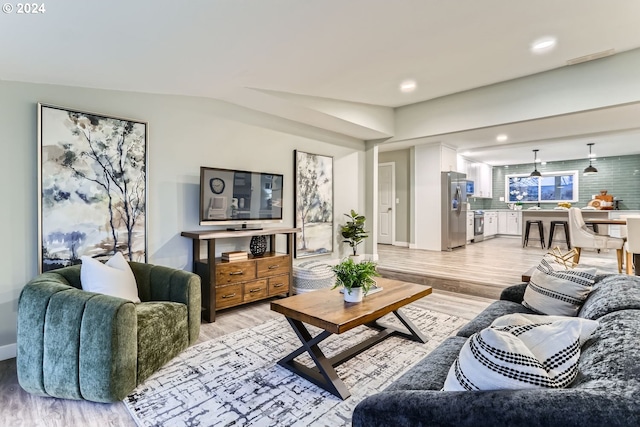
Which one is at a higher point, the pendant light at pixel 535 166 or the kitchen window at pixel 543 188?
the pendant light at pixel 535 166

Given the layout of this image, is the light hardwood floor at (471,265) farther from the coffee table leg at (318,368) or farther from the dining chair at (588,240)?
the coffee table leg at (318,368)

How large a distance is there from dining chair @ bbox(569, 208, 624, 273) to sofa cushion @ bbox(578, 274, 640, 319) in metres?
3.67

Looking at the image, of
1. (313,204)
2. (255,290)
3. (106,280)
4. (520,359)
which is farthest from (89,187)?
(520,359)

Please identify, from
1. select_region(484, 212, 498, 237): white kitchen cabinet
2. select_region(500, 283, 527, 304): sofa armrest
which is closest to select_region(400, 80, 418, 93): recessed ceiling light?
select_region(500, 283, 527, 304): sofa armrest

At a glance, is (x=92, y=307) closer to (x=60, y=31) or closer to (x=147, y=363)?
(x=147, y=363)

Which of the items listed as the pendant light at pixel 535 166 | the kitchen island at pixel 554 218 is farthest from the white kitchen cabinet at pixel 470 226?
the pendant light at pixel 535 166

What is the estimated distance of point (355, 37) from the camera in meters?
2.60

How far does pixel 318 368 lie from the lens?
2.15 meters

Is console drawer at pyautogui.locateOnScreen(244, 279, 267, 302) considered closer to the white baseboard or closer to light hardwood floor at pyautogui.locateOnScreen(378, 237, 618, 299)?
the white baseboard

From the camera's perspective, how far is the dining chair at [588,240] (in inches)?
187

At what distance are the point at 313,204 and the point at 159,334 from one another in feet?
10.1

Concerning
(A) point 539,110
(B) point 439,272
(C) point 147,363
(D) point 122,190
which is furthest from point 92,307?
(A) point 539,110

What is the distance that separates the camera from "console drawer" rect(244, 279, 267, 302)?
3.55m

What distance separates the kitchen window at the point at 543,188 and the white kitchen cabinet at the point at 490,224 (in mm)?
1073
